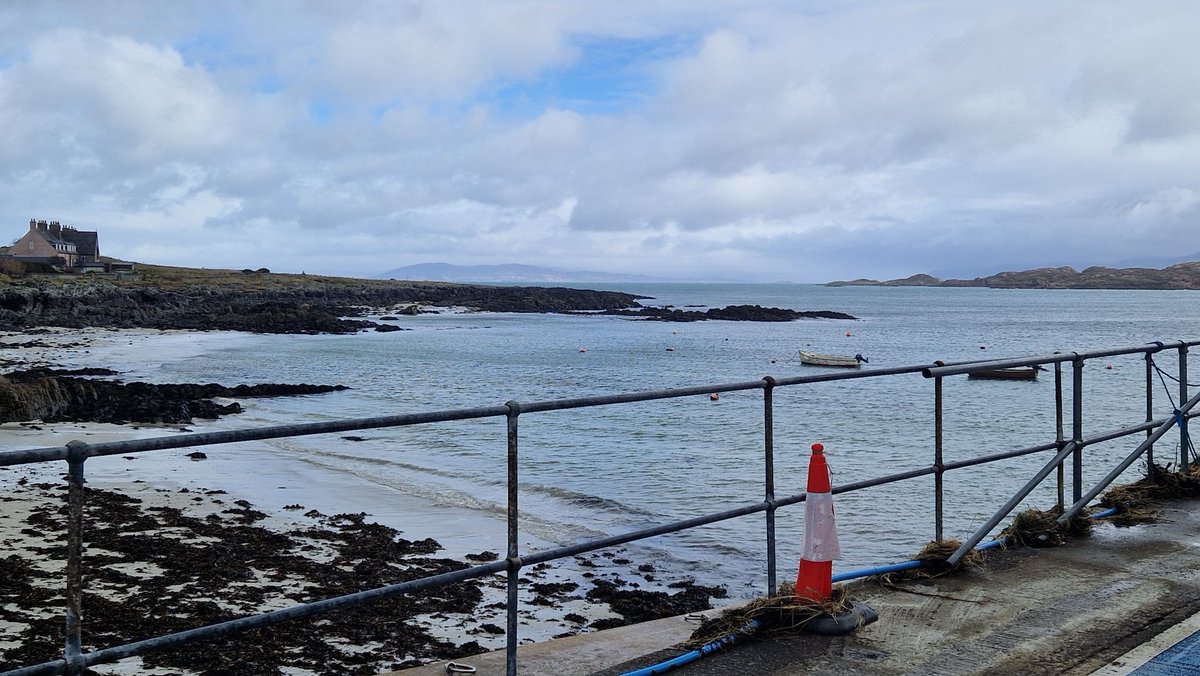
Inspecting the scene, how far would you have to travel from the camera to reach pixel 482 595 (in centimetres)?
902

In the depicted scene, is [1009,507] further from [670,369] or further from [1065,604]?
[670,369]

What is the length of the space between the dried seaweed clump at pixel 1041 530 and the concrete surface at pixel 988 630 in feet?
0.50

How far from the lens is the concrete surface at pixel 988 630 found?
4.39 metres

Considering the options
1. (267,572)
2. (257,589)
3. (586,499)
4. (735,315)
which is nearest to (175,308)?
(735,315)

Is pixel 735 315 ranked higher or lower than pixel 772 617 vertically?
higher

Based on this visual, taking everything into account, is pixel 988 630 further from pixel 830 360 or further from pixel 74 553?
pixel 830 360

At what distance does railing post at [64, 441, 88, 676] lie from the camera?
296cm

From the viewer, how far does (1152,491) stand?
7.81m

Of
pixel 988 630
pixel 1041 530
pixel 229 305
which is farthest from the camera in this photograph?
pixel 229 305

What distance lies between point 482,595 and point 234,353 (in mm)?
37597

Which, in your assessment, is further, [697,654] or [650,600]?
[650,600]

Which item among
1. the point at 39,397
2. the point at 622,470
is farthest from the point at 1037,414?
the point at 39,397

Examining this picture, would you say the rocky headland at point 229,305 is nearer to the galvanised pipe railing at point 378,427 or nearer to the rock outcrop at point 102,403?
the rock outcrop at point 102,403

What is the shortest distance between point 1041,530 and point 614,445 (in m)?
14.7
